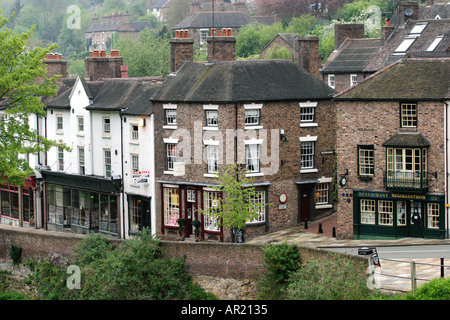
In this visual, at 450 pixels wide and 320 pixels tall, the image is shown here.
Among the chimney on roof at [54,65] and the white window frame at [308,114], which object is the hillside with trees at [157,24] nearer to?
the chimney on roof at [54,65]

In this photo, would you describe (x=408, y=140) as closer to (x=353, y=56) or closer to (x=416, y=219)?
(x=416, y=219)

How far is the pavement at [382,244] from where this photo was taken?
29.3 meters

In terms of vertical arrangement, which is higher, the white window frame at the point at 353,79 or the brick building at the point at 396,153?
the white window frame at the point at 353,79

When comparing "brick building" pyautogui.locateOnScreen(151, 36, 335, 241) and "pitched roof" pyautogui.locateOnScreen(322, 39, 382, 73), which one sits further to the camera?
"pitched roof" pyautogui.locateOnScreen(322, 39, 382, 73)

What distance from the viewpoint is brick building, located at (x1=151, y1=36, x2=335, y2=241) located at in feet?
135

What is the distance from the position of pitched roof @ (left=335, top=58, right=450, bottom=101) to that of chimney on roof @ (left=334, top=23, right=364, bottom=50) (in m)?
22.6

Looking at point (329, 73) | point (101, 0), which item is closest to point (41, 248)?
point (329, 73)

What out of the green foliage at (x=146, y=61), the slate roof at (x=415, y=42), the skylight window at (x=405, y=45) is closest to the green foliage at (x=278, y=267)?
the slate roof at (x=415, y=42)

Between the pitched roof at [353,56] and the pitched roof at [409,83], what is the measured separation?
15.8m

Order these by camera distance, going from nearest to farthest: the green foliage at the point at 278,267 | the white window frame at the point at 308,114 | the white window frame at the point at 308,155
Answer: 1. the green foliage at the point at 278,267
2. the white window frame at the point at 308,114
3. the white window frame at the point at 308,155

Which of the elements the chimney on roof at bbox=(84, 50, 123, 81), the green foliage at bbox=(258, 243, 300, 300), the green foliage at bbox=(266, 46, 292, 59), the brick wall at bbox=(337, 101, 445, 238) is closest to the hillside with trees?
the chimney on roof at bbox=(84, 50, 123, 81)

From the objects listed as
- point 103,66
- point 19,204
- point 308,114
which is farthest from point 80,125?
point 308,114

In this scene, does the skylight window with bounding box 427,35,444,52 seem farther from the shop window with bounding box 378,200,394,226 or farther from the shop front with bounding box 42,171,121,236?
the shop front with bounding box 42,171,121,236
